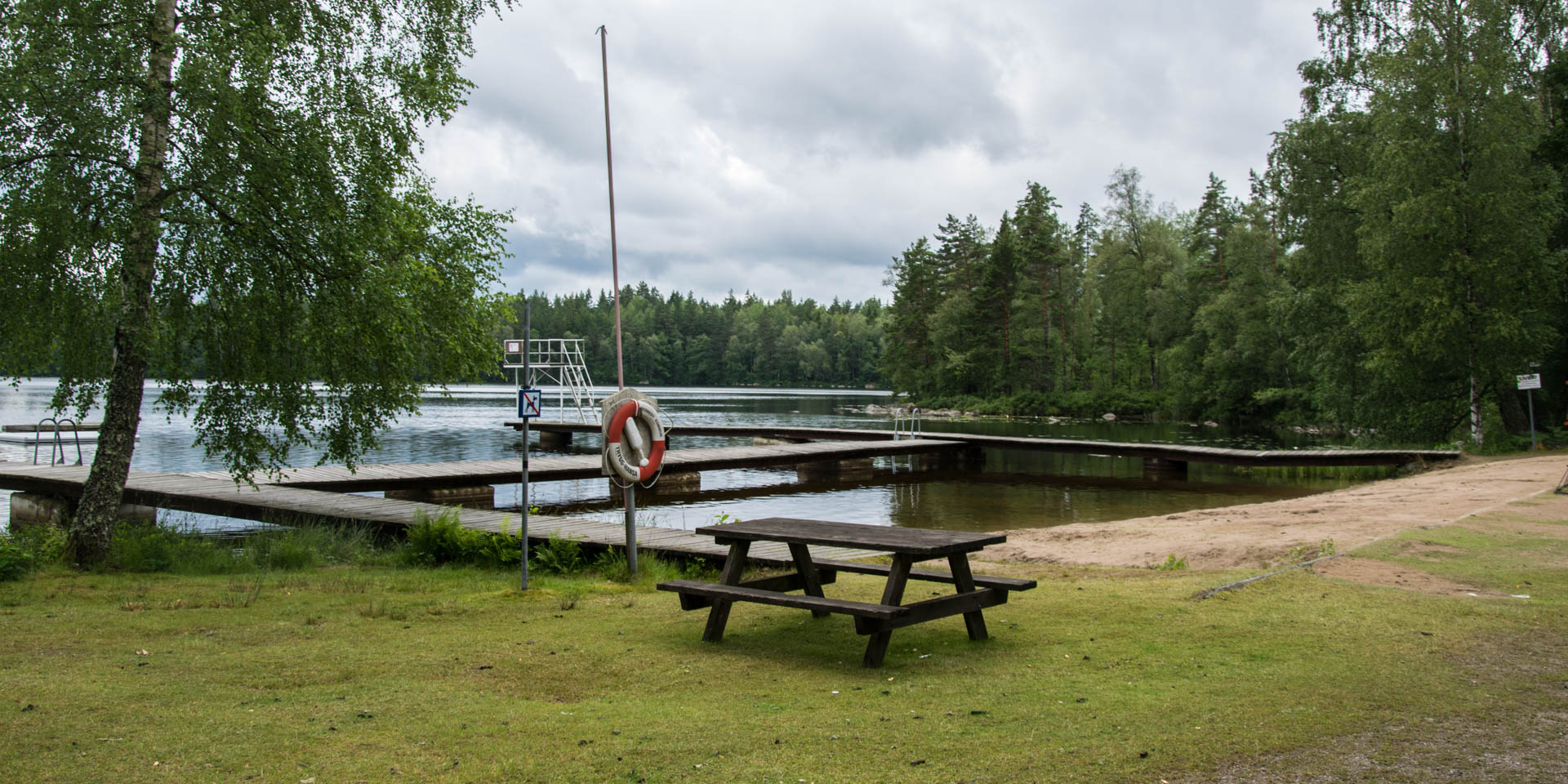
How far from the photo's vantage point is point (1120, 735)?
3.82 m

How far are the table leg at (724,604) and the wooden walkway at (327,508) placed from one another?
282 cm

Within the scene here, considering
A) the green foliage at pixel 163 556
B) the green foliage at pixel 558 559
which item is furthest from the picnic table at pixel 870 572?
the green foliage at pixel 163 556

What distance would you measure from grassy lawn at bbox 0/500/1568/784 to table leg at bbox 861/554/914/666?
111 millimetres

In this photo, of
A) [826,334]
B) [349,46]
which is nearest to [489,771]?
[349,46]

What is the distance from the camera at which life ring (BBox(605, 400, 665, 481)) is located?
807cm

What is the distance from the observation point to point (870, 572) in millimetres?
6523

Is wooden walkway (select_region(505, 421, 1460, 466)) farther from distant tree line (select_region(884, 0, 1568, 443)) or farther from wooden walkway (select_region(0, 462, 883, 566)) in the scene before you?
wooden walkway (select_region(0, 462, 883, 566))

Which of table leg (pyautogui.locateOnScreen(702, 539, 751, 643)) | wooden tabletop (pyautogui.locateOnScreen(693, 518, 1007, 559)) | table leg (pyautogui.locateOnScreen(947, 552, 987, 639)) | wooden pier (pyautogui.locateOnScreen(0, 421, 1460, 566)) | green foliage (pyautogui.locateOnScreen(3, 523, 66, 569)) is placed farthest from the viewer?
wooden pier (pyautogui.locateOnScreen(0, 421, 1460, 566))

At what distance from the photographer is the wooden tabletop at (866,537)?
5289 mm

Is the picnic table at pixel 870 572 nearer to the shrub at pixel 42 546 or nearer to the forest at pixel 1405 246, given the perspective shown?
the shrub at pixel 42 546

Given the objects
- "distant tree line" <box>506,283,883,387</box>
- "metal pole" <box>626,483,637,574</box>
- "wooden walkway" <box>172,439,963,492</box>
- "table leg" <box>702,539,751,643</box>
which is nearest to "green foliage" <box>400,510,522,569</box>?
"metal pole" <box>626,483,637,574</box>

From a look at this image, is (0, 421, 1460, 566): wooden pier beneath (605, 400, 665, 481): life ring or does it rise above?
beneath

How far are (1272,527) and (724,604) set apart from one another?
342 inches

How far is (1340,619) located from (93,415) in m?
51.7
